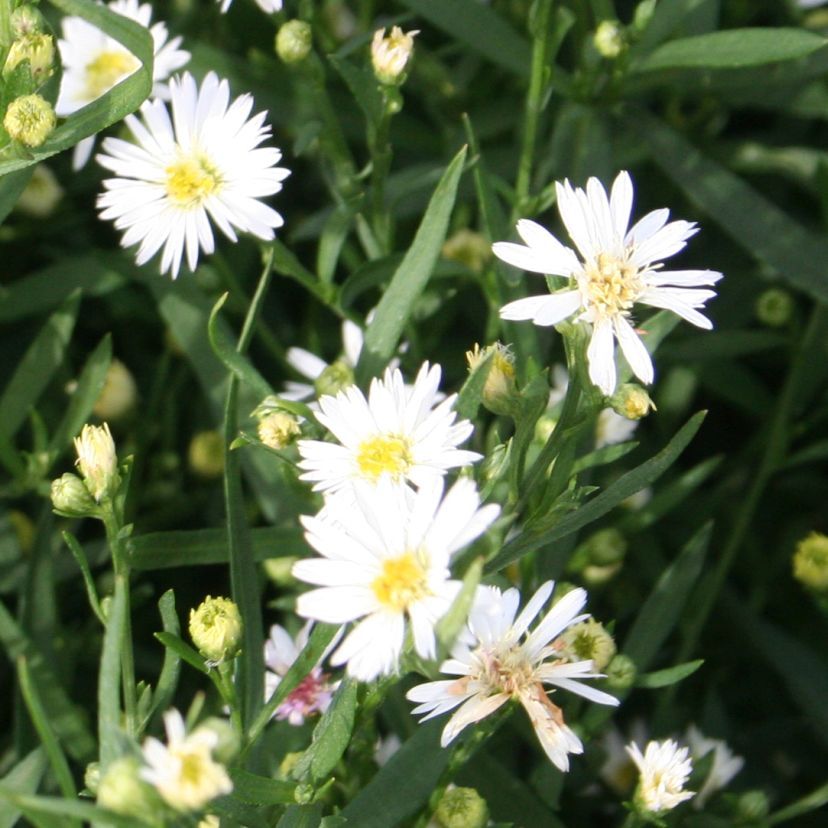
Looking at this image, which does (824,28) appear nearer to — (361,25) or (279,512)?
(361,25)

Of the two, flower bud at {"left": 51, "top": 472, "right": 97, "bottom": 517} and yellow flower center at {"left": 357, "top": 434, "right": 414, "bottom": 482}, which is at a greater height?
flower bud at {"left": 51, "top": 472, "right": 97, "bottom": 517}

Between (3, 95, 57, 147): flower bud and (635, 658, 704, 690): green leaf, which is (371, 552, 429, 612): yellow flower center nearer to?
(635, 658, 704, 690): green leaf

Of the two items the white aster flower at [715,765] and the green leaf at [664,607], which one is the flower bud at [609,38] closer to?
the green leaf at [664,607]

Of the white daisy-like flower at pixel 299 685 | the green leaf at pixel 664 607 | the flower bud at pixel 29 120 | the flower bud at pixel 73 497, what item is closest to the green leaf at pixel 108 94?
the flower bud at pixel 29 120

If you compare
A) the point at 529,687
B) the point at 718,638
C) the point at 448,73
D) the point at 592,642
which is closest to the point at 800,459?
the point at 718,638

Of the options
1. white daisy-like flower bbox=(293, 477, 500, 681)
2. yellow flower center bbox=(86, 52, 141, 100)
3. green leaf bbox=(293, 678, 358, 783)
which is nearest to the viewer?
white daisy-like flower bbox=(293, 477, 500, 681)

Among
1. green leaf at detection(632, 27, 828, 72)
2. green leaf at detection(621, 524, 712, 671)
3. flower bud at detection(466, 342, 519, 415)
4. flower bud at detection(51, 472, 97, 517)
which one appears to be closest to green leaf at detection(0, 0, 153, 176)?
flower bud at detection(51, 472, 97, 517)
